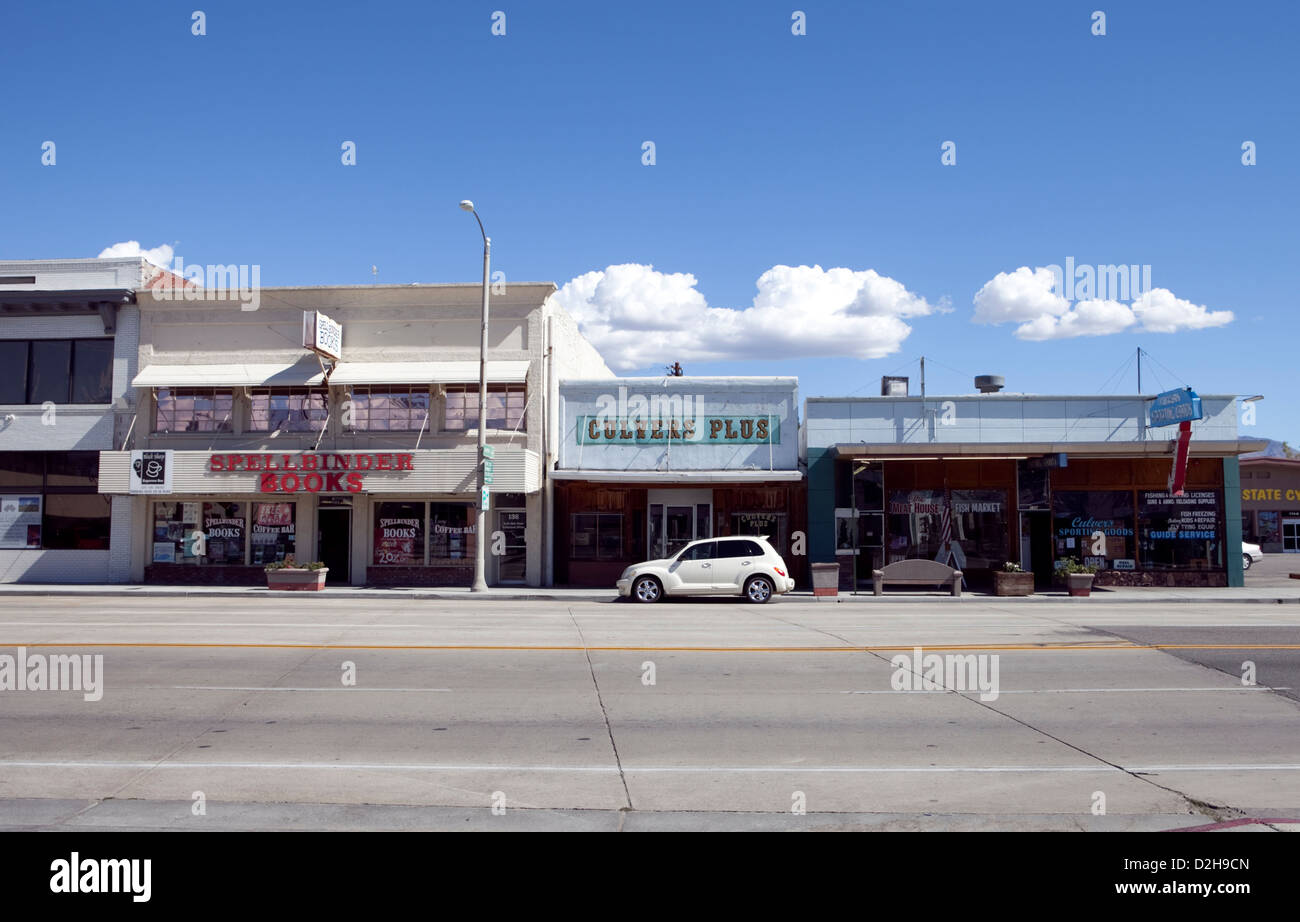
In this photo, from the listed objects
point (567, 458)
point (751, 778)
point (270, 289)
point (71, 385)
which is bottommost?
point (751, 778)

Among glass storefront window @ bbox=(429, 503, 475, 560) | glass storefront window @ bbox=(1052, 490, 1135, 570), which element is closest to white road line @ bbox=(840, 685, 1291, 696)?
glass storefront window @ bbox=(1052, 490, 1135, 570)

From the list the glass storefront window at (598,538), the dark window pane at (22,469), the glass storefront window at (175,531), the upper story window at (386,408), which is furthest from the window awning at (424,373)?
the dark window pane at (22,469)

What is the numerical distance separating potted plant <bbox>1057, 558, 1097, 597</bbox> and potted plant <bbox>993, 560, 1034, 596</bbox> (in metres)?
0.94

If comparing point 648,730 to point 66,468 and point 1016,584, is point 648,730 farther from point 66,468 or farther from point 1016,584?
point 66,468

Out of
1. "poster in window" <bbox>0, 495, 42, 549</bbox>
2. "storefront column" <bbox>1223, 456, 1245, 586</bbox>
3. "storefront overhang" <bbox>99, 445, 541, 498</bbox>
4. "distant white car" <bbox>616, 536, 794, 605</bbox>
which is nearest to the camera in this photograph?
"distant white car" <bbox>616, 536, 794, 605</bbox>

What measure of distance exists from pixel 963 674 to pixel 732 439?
55.0ft

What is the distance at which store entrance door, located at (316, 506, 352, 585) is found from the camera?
93.6 ft

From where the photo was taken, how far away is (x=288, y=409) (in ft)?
94.2

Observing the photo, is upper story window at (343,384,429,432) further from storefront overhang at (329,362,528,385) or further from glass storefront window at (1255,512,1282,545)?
glass storefront window at (1255,512,1282,545)
